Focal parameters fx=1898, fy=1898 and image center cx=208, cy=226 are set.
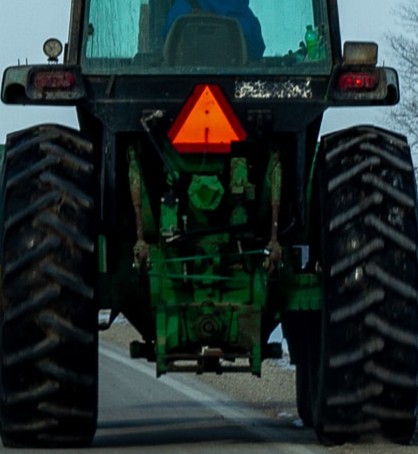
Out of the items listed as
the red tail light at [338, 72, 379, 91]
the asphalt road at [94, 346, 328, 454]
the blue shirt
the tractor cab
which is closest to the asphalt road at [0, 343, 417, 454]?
the asphalt road at [94, 346, 328, 454]

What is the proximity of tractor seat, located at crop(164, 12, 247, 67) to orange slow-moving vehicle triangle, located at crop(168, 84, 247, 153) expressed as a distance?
445mm

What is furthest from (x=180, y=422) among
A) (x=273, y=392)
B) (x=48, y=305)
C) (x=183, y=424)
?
(x=48, y=305)

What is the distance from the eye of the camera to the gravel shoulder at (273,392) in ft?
33.3

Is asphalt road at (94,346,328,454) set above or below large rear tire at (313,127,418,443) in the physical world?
below

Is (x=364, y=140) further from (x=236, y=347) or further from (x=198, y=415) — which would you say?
(x=198, y=415)

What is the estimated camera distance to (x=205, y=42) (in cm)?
1055

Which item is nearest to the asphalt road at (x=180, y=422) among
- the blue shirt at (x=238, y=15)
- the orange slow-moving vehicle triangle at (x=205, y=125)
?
the orange slow-moving vehicle triangle at (x=205, y=125)

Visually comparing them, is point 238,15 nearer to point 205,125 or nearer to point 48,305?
point 205,125

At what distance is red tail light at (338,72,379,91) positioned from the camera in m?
10.3

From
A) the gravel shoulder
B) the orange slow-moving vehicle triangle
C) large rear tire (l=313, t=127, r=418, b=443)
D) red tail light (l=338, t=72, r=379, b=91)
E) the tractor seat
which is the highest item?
the tractor seat

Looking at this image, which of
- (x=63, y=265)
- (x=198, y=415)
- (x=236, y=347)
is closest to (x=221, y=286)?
(x=236, y=347)

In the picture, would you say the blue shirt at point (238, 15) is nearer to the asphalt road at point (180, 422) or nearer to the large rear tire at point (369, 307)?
the large rear tire at point (369, 307)

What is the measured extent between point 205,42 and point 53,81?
0.94 meters

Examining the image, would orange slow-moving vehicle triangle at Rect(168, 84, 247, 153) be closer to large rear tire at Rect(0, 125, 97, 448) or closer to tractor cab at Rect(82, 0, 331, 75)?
tractor cab at Rect(82, 0, 331, 75)
